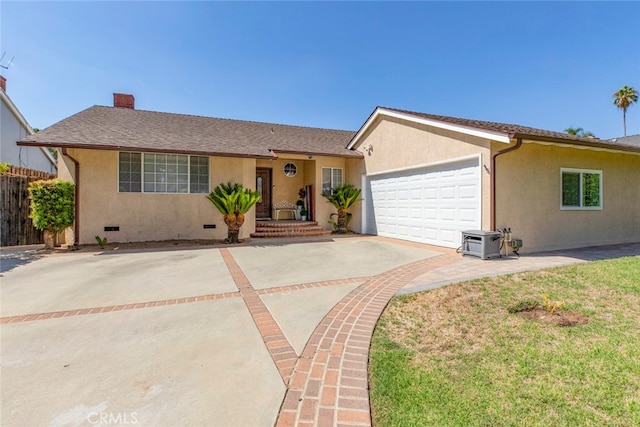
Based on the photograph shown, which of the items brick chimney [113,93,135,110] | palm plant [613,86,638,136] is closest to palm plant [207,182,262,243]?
brick chimney [113,93,135,110]

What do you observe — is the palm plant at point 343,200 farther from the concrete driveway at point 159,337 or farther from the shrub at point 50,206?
the shrub at point 50,206

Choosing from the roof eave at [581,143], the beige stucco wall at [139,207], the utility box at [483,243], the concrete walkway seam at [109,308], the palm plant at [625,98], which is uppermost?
the palm plant at [625,98]

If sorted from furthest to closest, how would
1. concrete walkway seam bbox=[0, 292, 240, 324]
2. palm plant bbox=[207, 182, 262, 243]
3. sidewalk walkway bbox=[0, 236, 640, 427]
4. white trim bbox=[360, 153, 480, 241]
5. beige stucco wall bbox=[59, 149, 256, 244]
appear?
palm plant bbox=[207, 182, 262, 243], beige stucco wall bbox=[59, 149, 256, 244], white trim bbox=[360, 153, 480, 241], concrete walkway seam bbox=[0, 292, 240, 324], sidewalk walkway bbox=[0, 236, 640, 427]

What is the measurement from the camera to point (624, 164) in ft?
32.6

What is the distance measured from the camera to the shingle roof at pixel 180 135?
30.6 feet

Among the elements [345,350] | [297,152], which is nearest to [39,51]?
[297,152]

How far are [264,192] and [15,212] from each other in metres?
8.93

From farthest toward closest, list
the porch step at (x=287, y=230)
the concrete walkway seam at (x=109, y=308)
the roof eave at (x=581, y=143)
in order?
the porch step at (x=287, y=230) < the roof eave at (x=581, y=143) < the concrete walkway seam at (x=109, y=308)

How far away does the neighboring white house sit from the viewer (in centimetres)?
1410

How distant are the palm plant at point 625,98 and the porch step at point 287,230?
4354 centimetres

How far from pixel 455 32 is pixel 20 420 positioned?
1533 centimetres

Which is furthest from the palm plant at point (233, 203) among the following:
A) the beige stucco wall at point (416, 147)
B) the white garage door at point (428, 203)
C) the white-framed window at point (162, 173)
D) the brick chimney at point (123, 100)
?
the brick chimney at point (123, 100)

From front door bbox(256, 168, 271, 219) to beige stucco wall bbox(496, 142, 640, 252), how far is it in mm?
9755

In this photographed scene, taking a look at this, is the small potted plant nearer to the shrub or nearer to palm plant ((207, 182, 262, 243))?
palm plant ((207, 182, 262, 243))
